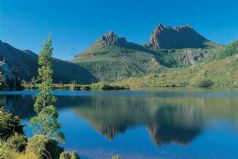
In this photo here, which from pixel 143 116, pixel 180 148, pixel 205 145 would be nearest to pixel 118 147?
pixel 180 148

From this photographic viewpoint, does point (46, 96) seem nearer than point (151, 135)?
Yes

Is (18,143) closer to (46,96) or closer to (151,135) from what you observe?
(46,96)

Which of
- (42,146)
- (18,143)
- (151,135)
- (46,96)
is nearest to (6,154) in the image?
(42,146)

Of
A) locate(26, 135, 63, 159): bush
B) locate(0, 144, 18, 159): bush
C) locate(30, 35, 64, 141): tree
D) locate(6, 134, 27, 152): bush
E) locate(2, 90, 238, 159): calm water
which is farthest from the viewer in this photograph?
locate(2, 90, 238, 159): calm water

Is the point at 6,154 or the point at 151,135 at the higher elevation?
the point at 6,154

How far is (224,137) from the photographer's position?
269 ft

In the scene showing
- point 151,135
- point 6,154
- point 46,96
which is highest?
point 46,96

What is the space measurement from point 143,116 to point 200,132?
36475 millimetres

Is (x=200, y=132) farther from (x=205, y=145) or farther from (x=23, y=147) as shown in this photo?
(x=23, y=147)

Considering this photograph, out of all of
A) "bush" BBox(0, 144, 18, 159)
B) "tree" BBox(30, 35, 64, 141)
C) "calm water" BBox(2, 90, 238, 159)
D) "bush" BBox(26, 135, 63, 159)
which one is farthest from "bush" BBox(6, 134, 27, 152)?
"calm water" BBox(2, 90, 238, 159)

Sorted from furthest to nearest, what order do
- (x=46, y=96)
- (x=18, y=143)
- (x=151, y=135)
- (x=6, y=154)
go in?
(x=151, y=135), (x=46, y=96), (x=18, y=143), (x=6, y=154)

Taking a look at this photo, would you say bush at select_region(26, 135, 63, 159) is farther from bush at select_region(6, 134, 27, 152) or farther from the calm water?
→ the calm water

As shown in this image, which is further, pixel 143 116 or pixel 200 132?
pixel 143 116

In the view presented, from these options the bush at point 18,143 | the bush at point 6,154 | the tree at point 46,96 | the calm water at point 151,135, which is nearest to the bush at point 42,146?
→ the bush at point 18,143
